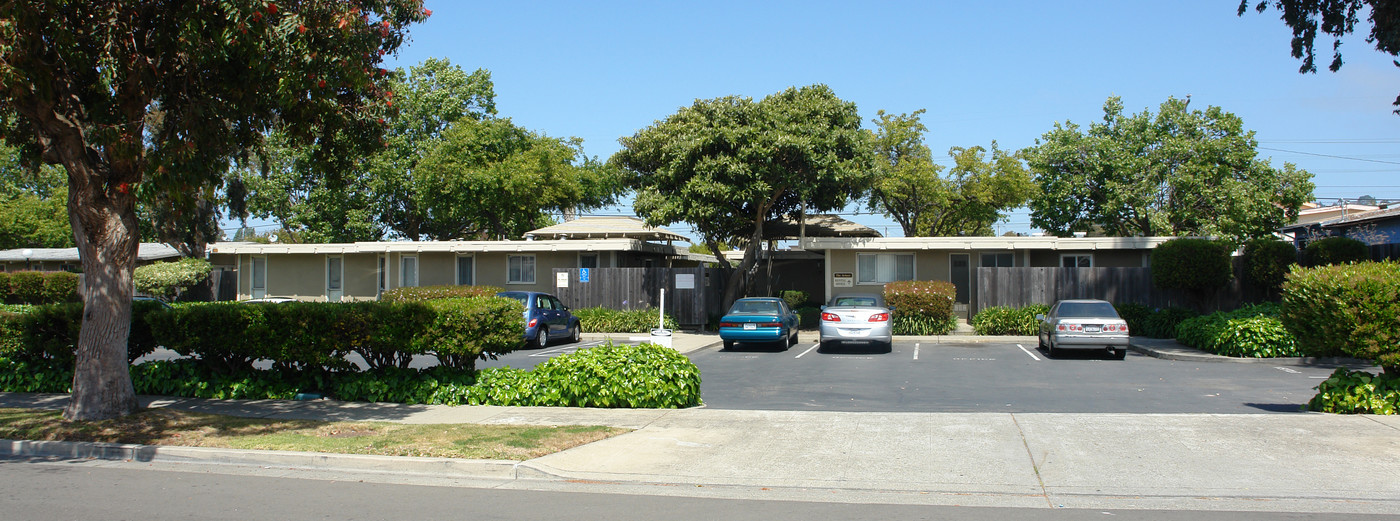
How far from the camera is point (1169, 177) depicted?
31438 millimetres

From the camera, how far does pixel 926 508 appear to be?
6.91 meters

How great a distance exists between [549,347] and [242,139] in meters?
11.4

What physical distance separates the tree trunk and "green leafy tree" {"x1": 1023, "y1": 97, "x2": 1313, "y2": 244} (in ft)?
99.5

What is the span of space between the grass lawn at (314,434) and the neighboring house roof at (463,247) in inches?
687

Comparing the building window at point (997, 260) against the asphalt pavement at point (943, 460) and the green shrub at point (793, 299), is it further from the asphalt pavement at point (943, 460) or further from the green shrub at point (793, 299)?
the asphalt pavement at point (943, 460)

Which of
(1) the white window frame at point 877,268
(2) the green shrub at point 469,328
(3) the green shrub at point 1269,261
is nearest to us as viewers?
(2) the green shrub at point 469,328

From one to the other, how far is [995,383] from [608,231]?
18727 millimetres

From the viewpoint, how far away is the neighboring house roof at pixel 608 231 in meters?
31.1

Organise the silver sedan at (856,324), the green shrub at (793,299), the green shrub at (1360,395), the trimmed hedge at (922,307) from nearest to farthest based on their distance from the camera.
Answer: the green shrub at (1360,395) < the silver sedan at (856,324) < the trimmed hedge at (922,307) < the green shrub at (793,299)

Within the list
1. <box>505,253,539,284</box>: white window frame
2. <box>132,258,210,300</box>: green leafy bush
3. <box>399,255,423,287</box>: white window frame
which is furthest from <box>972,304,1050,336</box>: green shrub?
<box>132,258,210,300</box>: green leafy bush

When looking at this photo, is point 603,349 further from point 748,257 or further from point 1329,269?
point 748,257

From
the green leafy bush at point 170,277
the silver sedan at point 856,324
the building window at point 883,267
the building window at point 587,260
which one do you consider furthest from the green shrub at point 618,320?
the green leafy bush at point 170,277

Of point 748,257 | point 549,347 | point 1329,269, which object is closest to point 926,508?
point 1329,269

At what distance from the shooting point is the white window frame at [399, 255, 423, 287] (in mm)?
31188
